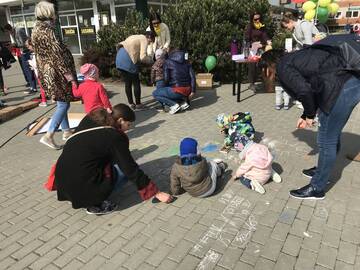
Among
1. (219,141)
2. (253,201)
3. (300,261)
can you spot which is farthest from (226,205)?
(219,141)

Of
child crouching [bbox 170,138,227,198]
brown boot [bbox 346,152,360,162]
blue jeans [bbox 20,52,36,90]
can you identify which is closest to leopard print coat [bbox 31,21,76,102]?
child crouching [bbox 170,138,227,198]

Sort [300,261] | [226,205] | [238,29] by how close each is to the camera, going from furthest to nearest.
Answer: [238,29]
[226,205]
[300,261]

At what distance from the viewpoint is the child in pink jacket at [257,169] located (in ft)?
11.5

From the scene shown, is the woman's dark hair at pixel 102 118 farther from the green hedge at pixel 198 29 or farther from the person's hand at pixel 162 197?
the green hedge at pixel 198 29

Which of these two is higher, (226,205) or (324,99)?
(324,99)

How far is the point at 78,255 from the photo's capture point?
269 centimetres

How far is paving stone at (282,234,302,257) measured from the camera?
2.58 metres

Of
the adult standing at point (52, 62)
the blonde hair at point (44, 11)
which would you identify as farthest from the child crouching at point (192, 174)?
the blonde hair at point (44, 11)

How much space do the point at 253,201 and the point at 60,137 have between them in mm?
3663

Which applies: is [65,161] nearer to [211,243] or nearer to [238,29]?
[211,243]

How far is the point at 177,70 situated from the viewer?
6.34 meters

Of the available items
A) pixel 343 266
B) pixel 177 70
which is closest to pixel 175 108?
pixel 177 70

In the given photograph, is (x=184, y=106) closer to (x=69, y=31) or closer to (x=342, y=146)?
(x=342, y=146)

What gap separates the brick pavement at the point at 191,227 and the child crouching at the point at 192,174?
12 centimetres
